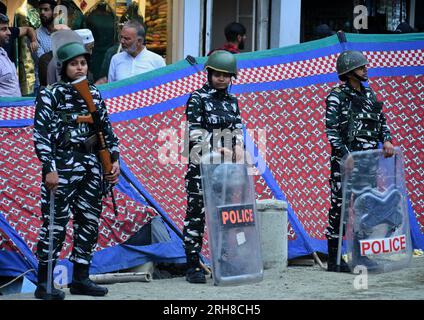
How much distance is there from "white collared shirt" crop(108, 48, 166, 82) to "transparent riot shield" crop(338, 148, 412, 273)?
2892mm

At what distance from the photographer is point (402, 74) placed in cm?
1210

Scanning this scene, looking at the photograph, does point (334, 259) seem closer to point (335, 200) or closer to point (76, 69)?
point (335, 200)

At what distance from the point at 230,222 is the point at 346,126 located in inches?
61.3

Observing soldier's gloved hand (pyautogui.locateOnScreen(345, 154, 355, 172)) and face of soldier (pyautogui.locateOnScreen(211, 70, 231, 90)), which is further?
soldier's gloved hand (pyautogui.locateOnScreen(345, 154, 355, 172))

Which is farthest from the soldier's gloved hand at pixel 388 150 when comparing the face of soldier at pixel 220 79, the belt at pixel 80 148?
the belt at pixel 80 148

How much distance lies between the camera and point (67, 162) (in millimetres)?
8812

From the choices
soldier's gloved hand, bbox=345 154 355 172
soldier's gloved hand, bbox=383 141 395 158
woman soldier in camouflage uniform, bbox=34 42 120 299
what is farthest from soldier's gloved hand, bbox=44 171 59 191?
soldier's gloved hand, bbox=383 141 395 158

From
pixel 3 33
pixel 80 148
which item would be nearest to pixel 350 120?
pixel 80 148

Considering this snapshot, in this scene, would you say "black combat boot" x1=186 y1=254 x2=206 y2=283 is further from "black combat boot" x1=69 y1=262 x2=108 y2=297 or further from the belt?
the belt

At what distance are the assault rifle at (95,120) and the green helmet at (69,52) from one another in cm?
19

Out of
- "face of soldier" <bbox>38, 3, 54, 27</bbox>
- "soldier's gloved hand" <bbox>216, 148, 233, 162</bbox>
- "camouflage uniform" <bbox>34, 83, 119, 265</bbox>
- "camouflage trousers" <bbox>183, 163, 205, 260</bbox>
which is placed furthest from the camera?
"face of soldier" <bbox>38, 3, 54, 27</bbox>

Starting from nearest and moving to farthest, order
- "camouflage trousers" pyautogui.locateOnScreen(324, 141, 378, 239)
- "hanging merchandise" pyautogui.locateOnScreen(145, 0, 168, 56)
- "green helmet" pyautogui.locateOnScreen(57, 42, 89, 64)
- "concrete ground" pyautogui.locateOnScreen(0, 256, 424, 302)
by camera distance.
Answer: "green helmet" pyautogui.locateOnScreen(57, 42, 89, 64), "concrete ground" pyautogui.locateOnScreen(0, 256, 424, 302), "camouflage trousers" pyautogui.locateOnScreen(324, 141, 378, 239), "hanging merchandise" pyautogui.locateOnScreen(145, 0, 168, 56)

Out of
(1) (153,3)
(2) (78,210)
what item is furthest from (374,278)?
(1) (153,3)

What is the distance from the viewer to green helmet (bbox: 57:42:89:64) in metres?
8.85
